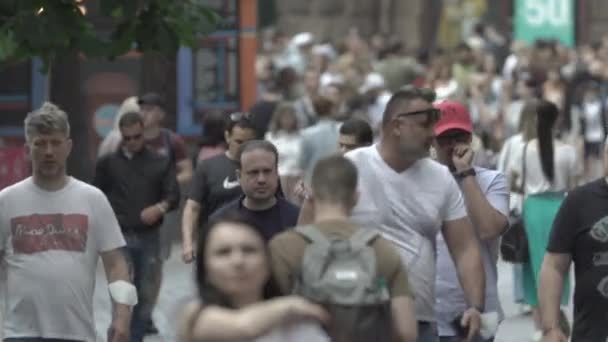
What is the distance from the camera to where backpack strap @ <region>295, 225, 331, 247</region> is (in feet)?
21.6

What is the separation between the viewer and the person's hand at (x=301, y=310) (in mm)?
5785

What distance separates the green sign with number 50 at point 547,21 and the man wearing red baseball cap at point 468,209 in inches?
850

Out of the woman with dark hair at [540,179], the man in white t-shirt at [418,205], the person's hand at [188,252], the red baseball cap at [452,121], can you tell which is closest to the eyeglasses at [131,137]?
the person's hand at [188,252]

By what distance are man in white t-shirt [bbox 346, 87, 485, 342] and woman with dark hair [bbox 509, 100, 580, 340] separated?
521 cm

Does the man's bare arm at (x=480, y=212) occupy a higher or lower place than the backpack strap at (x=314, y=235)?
lower

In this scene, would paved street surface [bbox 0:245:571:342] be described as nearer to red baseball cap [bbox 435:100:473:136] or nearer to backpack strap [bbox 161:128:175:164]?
backpack strap [bbox 161:128:175:164]

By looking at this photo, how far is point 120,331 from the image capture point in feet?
28.1

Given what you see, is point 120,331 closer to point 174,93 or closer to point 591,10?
point 174,93

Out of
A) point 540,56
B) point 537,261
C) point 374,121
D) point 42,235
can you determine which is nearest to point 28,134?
point 42,235

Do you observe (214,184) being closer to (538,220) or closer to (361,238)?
(538,220)

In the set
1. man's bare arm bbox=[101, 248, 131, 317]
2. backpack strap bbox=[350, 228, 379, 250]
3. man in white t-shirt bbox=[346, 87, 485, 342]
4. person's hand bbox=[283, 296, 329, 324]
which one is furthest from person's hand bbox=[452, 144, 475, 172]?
person's hand bbox=[283, 296, 329, 324]

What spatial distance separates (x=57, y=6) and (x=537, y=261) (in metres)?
3.85

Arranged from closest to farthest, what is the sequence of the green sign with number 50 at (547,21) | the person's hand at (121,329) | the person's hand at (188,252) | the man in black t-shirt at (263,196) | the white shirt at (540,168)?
the person's hand at (121,329), the man in black t-shirt at (263,196), the person's hand at (188,252), the white shirt at (540,168), the green sign with number 50 at (547,21)

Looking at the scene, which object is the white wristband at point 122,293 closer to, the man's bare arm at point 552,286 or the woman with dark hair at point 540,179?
the man's bare arm at point 552,286
